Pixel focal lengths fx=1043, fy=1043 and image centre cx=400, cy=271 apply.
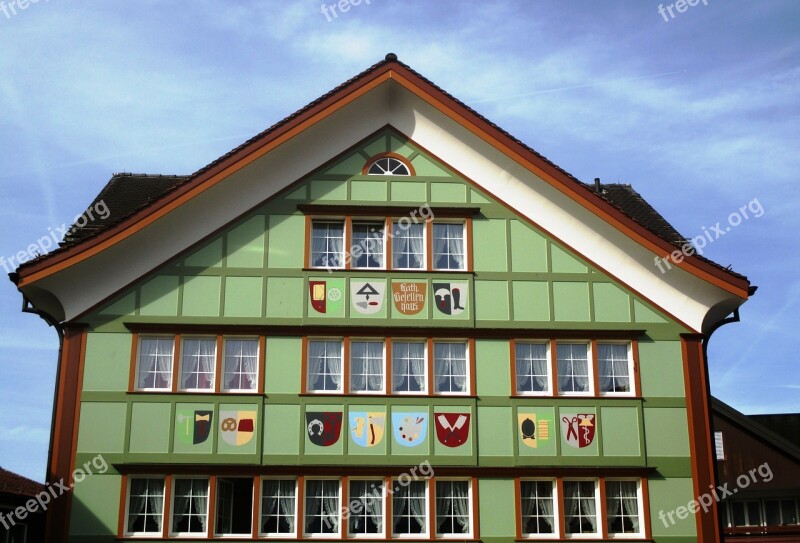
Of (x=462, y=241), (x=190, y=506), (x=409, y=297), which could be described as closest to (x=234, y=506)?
(x=190, y=506)

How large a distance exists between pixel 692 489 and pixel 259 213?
1065 cm

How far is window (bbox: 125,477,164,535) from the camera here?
66.1 ft

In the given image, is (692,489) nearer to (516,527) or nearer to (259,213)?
(516,527)

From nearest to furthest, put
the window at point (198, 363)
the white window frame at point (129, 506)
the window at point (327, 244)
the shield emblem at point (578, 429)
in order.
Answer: the white window frame at point (129, 506), the window at point (198, 363), the shield emblem at point (578, 429), the window at point (327, 244)

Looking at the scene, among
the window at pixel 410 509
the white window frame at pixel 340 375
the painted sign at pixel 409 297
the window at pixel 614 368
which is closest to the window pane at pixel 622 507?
the window at pixel 614 368

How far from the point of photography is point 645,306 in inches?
877

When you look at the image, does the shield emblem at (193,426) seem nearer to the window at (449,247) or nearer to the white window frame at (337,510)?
the white window frame at (337,510)

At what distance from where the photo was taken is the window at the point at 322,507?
20.4m

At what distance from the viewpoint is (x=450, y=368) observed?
2156cm

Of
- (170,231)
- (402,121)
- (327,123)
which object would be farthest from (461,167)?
(170,231)

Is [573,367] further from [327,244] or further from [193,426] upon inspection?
[193,426]

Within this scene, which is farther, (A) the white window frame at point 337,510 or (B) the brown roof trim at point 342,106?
(B) the brown roof trim at point 342,106

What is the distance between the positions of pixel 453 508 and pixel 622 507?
343 centimetres

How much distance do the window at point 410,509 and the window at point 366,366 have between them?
6.66 feet
